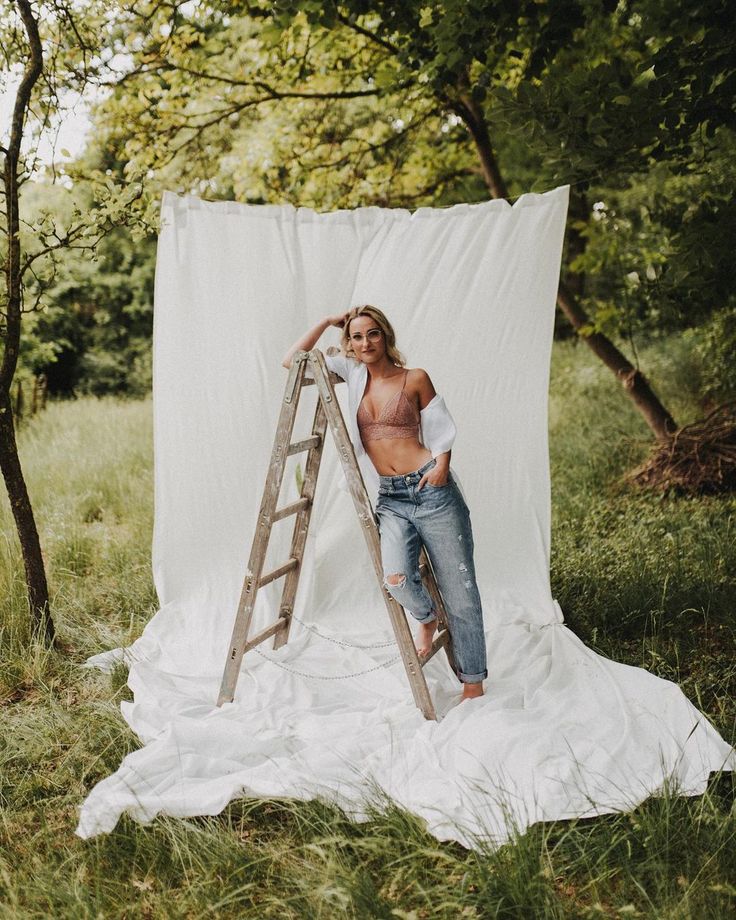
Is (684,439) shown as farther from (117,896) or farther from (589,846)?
(117,896)

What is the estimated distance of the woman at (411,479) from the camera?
2.92 meters

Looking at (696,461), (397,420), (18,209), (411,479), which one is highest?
(18,209)

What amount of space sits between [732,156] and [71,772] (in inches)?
231

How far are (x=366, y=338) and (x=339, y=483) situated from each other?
835mm

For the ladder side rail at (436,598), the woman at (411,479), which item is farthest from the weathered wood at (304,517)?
the ladder side rail at (436,598)

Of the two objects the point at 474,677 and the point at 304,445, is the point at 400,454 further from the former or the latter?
the point at 474,677

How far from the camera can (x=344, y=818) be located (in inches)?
94.5

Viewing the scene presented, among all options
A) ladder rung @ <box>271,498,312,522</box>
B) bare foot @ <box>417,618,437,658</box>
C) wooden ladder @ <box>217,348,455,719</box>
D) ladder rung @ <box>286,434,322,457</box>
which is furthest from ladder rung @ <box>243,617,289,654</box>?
ladder rung @ <box>286,434,322,457</box>

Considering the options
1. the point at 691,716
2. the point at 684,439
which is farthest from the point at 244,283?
the point at 684,439

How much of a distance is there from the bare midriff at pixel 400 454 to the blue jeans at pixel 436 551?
0.03 metres

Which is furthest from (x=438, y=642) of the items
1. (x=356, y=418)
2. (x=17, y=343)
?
(x=17, y=343)

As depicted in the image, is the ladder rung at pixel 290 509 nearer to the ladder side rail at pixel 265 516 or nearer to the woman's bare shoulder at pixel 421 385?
the ladder side rail at pixel 265 516

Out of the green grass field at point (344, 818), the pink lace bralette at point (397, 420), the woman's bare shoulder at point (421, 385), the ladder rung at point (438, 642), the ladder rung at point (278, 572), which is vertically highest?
the woman's bare shoulder at point (421, 385)

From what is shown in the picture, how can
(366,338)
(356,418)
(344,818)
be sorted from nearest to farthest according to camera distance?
(344,818) → (366,338) → (356,418)
